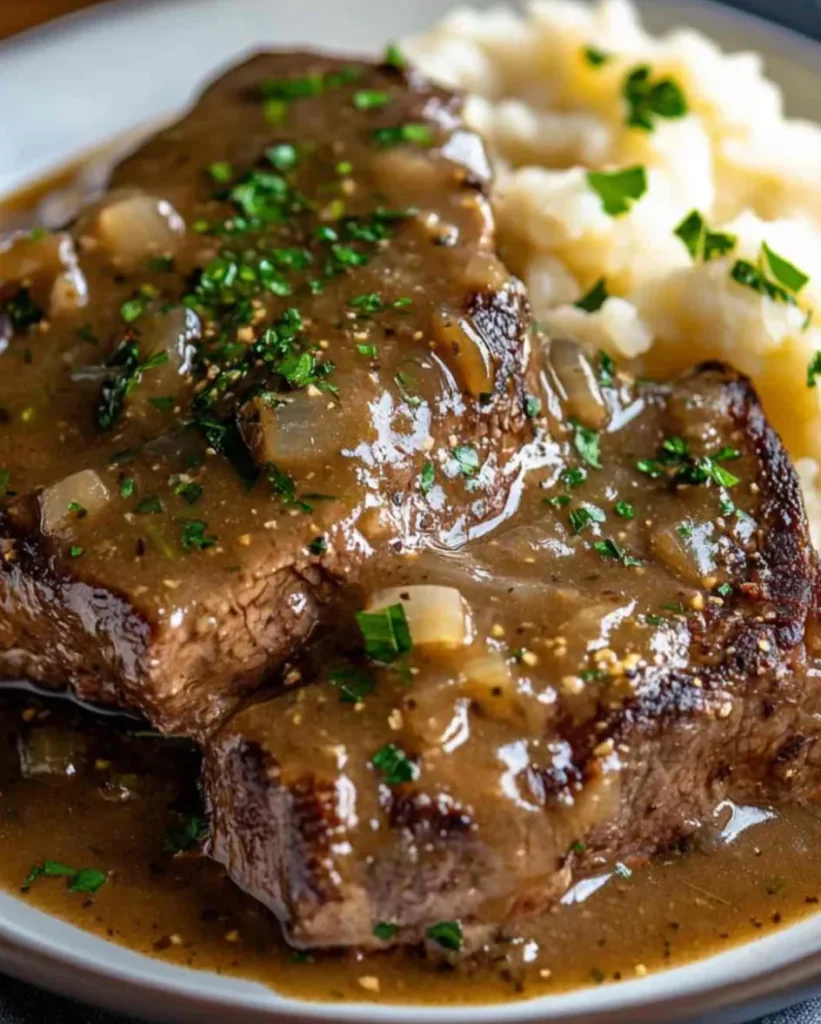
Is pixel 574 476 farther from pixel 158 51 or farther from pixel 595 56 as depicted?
pixel 158 51

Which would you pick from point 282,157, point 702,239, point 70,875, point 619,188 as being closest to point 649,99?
point 619,188

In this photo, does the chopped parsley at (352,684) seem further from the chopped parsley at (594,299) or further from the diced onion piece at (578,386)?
the chopped parsley at (594,299)

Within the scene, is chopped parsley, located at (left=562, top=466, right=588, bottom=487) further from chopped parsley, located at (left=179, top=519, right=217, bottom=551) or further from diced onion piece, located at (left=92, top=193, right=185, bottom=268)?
diced onion piece, located at (left=92, top=193, right=185, bottom=268)

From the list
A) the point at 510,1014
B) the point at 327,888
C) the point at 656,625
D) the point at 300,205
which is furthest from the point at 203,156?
the point at 510,1014

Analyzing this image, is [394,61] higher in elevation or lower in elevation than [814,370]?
higher

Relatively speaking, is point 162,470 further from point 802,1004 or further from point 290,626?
point 802,1004

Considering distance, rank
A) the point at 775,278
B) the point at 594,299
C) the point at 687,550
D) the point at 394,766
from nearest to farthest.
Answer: the point at 394,766 → the point at 687,550 → the point at 775,278 → the point at 594,299
